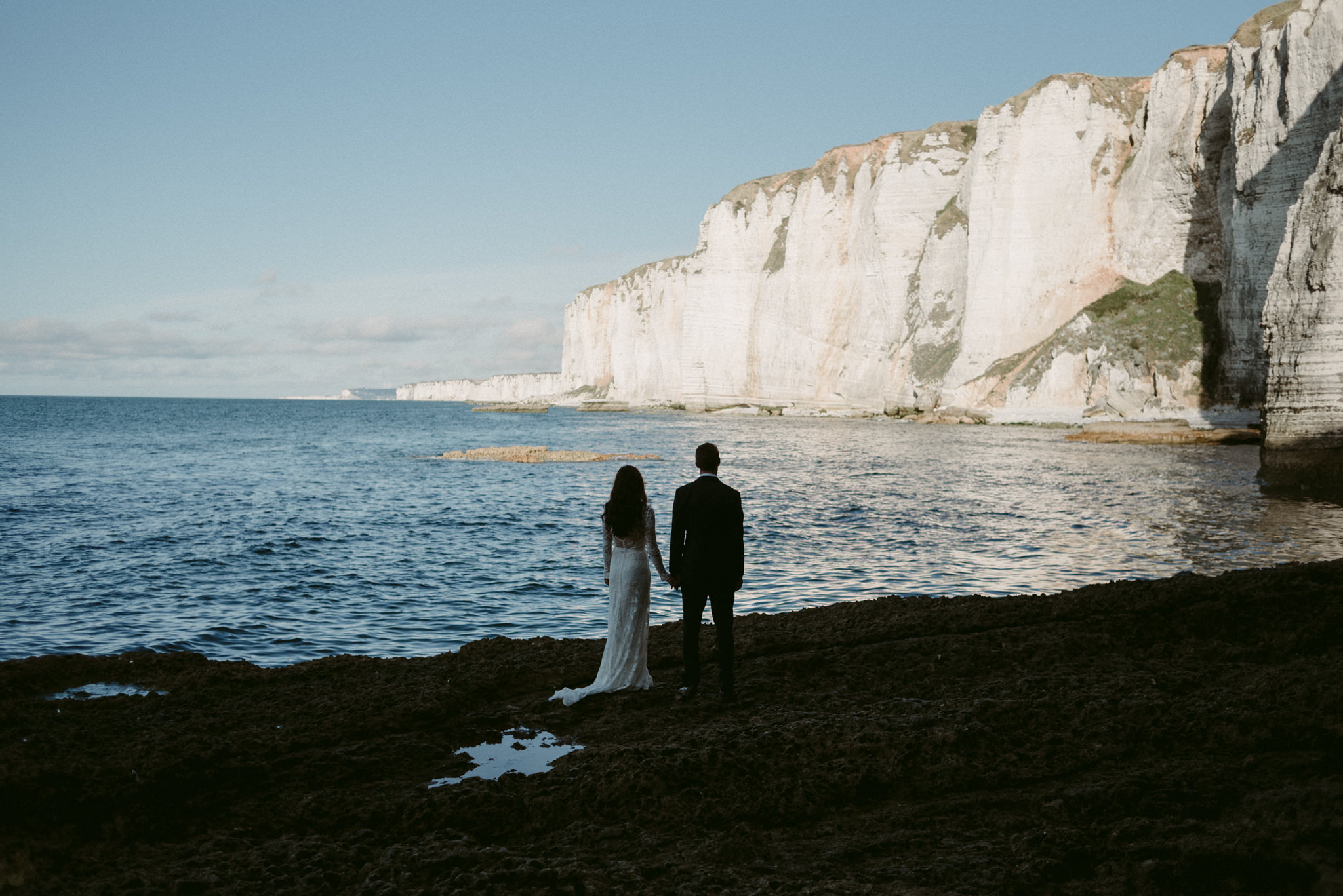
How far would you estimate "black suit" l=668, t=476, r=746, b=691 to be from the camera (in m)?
6.98

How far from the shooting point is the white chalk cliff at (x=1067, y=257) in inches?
1405

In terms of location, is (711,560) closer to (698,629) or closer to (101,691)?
(698,629)

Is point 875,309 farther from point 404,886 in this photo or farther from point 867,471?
point 404,886

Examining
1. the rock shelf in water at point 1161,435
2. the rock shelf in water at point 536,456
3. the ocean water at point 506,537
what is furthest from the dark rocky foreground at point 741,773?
the rock shelf in water at point 1161,435

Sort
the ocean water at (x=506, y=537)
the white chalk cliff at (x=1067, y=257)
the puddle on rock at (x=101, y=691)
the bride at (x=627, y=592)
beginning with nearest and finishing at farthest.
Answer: the bride at (x=627, y=592)
the puddle on rock at (x=101, y=691)
the ocean water at (x=506, y=537)
the white chalk cliff at (x=1067, y=257)

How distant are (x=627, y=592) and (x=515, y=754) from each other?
1.60 meters

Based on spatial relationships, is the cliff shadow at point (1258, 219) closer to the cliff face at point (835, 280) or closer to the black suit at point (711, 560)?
the cliff face at point (835, 280)

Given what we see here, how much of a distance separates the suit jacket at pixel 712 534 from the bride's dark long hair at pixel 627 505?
0.96 ft

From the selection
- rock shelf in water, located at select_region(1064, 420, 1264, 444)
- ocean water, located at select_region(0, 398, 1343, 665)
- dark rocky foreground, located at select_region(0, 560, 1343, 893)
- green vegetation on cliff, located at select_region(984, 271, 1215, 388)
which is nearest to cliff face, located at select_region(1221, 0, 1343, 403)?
green vegetation on cliff, located at select_region(984, 271, 1215, 388)

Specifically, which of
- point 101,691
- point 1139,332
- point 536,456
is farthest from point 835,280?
point 101,691

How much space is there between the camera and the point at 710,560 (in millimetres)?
6992

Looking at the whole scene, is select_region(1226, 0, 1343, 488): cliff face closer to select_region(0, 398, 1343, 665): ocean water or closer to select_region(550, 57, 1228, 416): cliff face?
select_region(0, 398, 1343, 665): ocean water

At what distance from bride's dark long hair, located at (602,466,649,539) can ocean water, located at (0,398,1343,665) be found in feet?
14.7

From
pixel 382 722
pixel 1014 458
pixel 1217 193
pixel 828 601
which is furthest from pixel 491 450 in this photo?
pixel 1217 193
